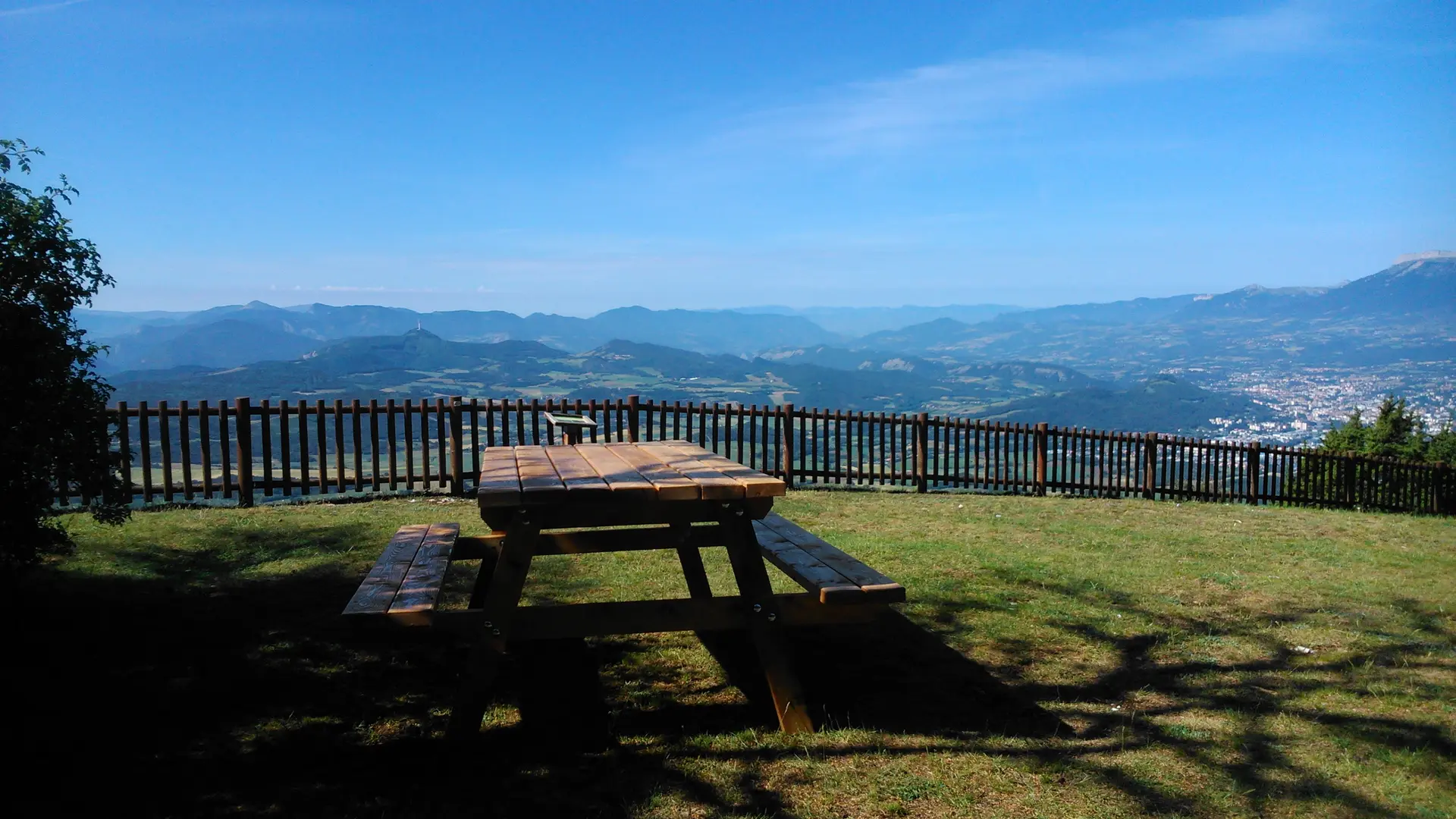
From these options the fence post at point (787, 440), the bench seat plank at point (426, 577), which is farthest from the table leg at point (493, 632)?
the fence post at point (787, 440)

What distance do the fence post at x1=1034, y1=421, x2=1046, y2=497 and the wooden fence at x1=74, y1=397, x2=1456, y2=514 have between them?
0.09ft

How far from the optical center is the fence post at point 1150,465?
654 inches

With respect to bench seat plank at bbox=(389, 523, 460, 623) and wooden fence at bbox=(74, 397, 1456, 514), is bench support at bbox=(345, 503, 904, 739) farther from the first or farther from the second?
wooden fence at bbox=(74, 397, 1456, 514)

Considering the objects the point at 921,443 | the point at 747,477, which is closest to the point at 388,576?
the point at 747,477

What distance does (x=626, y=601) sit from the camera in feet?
13.1

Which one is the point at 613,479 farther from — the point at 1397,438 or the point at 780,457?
the point at 1397,438

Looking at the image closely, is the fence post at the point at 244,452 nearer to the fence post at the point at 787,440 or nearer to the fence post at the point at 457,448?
the fence post at the point at 457,448

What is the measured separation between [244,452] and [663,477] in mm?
9262

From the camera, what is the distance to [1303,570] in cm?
794

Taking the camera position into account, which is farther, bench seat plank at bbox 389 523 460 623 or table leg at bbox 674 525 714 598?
Answer: table leg at bbox 674 525 714 598

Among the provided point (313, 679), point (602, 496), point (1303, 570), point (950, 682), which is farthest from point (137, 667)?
point (1303, 570)

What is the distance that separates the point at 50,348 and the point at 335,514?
5039 mm

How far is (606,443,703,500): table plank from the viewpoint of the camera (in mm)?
3662

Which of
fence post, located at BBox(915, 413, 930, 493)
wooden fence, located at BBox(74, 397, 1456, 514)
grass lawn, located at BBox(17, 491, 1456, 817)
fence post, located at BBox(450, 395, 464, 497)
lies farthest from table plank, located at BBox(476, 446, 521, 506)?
fence post, located at BBox(915, 413, 930, 493)
